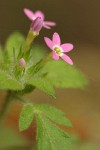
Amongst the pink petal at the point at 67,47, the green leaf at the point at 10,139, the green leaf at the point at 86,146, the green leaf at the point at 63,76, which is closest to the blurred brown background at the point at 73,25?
the green leaf at the point at 86,146

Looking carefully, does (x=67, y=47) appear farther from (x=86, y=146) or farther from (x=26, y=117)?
(x=86, y=146)

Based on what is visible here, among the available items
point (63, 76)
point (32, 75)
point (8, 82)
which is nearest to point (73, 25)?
point (63, 76)

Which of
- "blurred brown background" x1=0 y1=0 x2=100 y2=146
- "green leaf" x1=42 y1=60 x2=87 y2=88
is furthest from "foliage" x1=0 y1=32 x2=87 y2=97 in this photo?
"blurred brown background" x1=0 y1=0 x2=100 y2=146

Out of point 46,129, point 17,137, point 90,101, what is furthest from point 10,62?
point 90,101

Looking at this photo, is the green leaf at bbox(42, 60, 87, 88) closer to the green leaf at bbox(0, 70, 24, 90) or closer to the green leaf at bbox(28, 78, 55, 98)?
the green leaf at bbox(28, 78, 55, 98)

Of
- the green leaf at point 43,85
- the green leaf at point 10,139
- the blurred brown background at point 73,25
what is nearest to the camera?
the green leaf at point 43,85

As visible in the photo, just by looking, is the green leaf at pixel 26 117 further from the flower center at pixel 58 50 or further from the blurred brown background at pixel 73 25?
the blurred brown background at pixel 73 25
